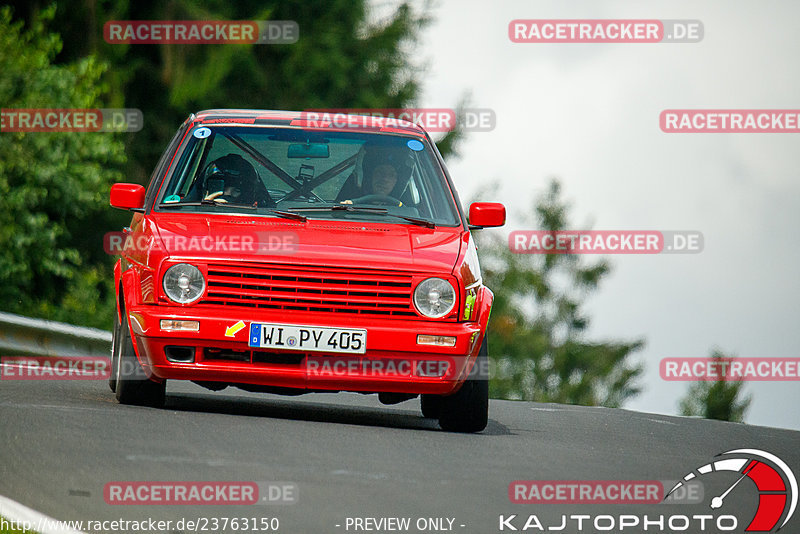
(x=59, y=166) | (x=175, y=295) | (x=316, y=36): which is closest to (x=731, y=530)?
(x=175, y=295)

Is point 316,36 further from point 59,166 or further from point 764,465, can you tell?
point 764,465

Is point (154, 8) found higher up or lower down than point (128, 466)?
higher up

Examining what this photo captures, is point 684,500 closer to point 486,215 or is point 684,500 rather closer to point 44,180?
point 486,215

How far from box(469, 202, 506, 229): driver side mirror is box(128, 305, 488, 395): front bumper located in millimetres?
1473

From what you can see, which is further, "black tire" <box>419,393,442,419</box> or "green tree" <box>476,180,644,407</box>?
"green tree" <box>476,180,644,407</box>

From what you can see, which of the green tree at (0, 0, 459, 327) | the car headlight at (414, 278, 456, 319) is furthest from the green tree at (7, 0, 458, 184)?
the car headlight at (414, 278, 456, 319)

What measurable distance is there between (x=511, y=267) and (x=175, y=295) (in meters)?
55.9

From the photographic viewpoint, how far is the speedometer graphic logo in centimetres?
658

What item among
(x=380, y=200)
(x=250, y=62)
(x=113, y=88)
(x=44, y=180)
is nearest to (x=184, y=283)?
(x=380, y=200)

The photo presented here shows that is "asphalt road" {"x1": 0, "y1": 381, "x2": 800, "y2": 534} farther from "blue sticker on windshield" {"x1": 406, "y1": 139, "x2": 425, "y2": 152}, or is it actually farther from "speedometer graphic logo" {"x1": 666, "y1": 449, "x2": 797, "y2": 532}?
"blue sticker on windshield" {"x1": 406, "y1": 139, "x2": 425, "y2": 152}

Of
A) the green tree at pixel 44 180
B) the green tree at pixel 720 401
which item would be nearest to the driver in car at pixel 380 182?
the green tree at pixel 44 180

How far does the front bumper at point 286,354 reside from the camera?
8.34 metres

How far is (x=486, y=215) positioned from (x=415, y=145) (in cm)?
75

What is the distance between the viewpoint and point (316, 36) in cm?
Result: 3675
